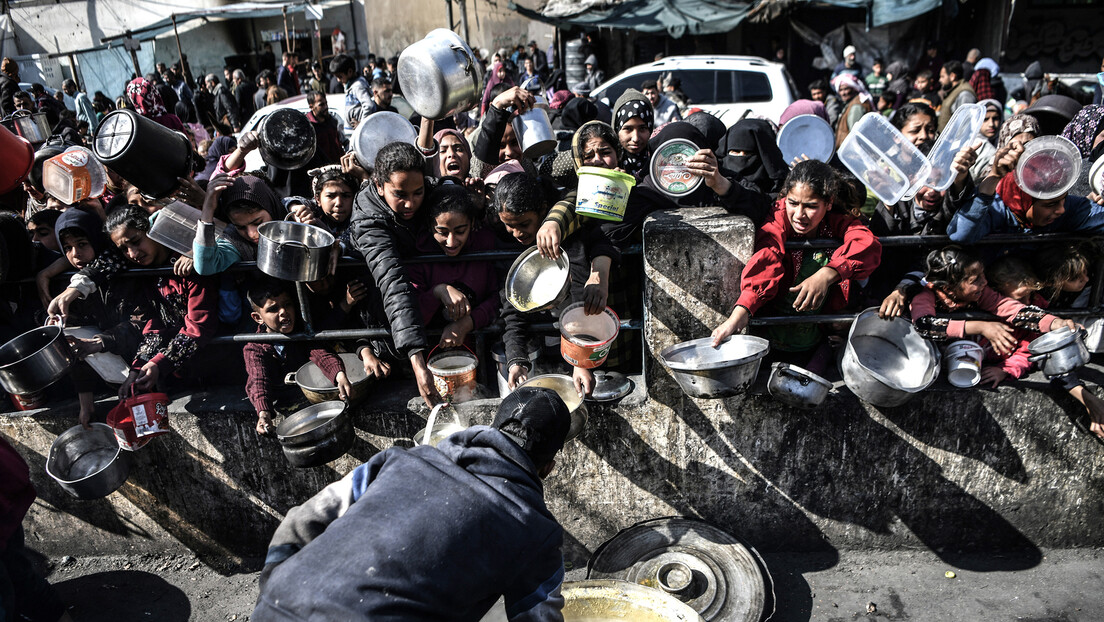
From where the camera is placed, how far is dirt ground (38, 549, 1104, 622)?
2842 millimetres

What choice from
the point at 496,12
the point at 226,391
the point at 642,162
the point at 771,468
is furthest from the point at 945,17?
the point at 226,391

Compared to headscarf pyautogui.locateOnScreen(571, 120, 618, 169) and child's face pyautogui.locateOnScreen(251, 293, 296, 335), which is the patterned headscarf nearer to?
child's face pyautogui.locateOnScreen(251, 293, 296, 335)

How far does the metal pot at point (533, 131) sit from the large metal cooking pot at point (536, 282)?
53.1 inches

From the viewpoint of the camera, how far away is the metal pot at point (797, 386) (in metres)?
2.68

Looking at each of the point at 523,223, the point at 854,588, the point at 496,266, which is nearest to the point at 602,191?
the point at 523,223

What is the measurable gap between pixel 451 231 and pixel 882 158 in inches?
78.2

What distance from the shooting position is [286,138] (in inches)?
155

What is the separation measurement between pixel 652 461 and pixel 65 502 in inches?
122

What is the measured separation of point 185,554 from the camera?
3.50 metres

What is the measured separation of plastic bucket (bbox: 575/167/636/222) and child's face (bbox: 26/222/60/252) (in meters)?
3.01

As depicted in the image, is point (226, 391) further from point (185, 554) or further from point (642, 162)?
point (642, 162)

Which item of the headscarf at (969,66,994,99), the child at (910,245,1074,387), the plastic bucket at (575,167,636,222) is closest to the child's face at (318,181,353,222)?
the plastic bucket at (575,167,636,222)

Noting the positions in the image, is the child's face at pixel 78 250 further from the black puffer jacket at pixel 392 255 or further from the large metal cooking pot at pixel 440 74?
the large metal cooking pot at pixel 440 74

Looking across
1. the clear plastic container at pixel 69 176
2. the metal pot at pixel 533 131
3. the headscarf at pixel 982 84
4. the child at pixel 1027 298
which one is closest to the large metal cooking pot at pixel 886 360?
the child at pixel 1027 298
